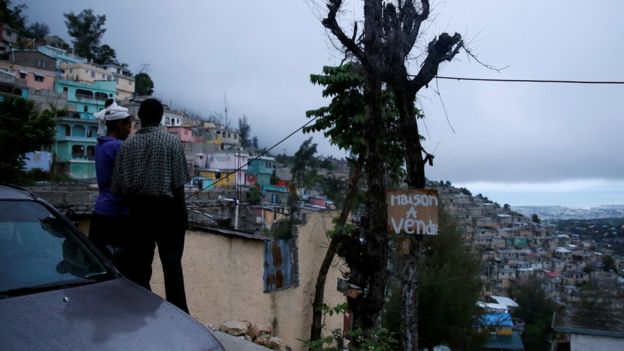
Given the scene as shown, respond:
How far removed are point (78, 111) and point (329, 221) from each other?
153 ft

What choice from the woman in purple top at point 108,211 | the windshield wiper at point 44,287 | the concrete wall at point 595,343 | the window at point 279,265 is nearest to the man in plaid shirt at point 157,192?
the woman in purple top at point 108,211

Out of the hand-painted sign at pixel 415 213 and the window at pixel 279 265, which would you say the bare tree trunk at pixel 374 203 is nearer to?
the hand-painted sign at pixel 415 213


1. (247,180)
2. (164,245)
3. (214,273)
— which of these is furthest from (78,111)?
(164,245)

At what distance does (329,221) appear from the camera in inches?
438

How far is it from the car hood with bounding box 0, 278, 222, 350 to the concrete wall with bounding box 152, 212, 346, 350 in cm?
482

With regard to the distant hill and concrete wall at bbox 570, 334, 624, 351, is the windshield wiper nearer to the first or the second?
concrete wall at bbox 570, 334, 624, 351

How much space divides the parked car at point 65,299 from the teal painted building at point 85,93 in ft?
166

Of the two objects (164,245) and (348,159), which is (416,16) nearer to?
(348,159)

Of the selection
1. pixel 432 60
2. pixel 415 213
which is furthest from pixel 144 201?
pixel 432 60

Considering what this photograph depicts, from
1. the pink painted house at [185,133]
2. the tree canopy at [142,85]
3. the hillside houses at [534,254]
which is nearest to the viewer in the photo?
the hillside houses at [534,254]

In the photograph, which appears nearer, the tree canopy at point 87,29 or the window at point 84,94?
the window at point 84,94

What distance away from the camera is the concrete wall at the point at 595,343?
1983 centimetres

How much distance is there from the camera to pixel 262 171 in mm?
59344

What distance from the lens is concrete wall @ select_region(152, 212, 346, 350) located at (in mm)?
7641
